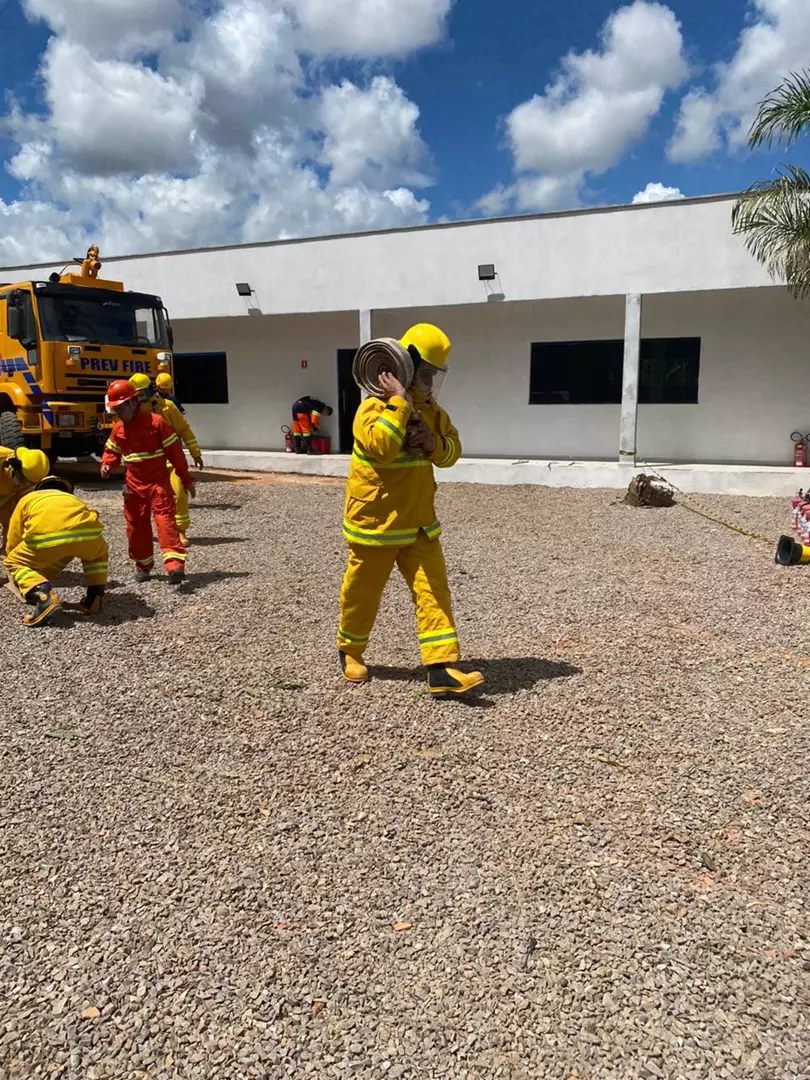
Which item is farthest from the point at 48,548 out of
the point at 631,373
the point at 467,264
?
the point at 467,264

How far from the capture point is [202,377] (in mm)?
17578

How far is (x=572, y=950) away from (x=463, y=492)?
10114 millimetres

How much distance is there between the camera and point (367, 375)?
146 inches

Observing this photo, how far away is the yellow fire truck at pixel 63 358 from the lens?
1085 cm

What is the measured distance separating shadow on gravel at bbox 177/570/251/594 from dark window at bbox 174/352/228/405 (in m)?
11.3

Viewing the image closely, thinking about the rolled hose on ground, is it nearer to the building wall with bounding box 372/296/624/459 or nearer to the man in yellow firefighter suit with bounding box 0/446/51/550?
the man in yellow firefighter suit with bounding box 0/446/51/550

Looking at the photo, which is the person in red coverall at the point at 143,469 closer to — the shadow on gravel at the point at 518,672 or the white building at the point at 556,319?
the shadow on gravel at the point at 518,672

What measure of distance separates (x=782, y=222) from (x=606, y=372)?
393cm

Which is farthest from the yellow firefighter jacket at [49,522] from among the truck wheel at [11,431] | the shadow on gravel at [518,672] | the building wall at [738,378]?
the building wall at [738,378]

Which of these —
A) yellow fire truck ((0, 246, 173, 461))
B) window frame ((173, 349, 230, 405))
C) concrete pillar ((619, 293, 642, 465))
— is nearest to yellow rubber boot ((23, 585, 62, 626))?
yellow fire truck ((0, 246, 173, 461))

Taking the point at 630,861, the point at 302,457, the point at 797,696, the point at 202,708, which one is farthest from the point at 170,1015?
the point at 302,457

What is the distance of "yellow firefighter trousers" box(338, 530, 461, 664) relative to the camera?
3.77m

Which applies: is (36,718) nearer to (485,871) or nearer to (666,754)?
(485,871)

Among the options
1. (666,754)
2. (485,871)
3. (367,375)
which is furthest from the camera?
(367,375)
